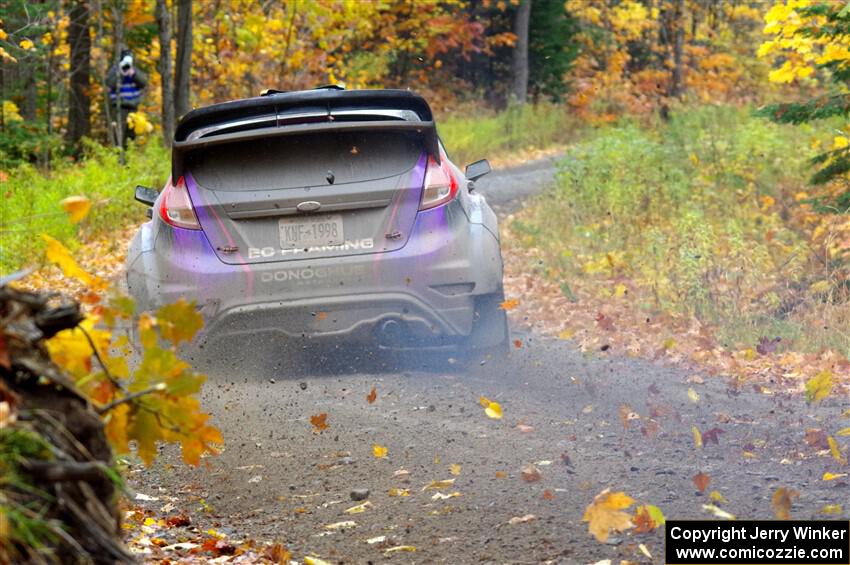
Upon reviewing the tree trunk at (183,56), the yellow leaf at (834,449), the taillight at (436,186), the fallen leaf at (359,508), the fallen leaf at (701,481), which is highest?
the taillight at (436,186)

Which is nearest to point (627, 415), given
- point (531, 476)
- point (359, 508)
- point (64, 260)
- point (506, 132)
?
point (531, 476)

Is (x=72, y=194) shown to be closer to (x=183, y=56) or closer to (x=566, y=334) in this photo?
(x=183, y=56)

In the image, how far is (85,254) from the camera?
14648mm

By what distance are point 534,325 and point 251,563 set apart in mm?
6022

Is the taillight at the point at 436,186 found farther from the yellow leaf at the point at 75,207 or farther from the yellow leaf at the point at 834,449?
the yellow leaf at the point at 75,207

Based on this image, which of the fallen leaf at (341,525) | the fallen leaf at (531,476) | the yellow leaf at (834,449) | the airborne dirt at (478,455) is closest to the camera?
the airborne dirt at (478,455)

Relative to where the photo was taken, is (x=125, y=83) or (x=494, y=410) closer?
(x=494, y=410)

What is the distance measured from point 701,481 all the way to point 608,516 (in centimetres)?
71

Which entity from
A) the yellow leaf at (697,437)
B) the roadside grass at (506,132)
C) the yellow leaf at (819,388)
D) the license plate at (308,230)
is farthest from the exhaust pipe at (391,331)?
the roadside grass at (506,132)

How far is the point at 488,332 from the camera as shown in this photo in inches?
306

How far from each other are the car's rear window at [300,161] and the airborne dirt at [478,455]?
3.77 ft

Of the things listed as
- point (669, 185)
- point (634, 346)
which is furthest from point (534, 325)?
point (669, 185)

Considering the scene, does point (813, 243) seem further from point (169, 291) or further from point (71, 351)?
point (71, 351)

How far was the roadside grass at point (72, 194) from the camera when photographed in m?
13.6
